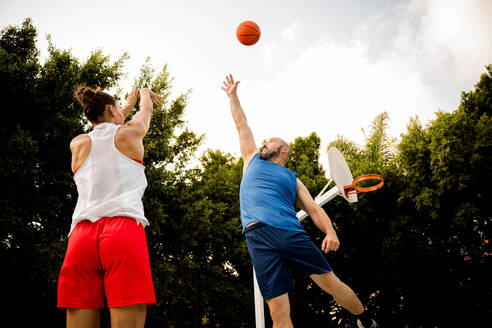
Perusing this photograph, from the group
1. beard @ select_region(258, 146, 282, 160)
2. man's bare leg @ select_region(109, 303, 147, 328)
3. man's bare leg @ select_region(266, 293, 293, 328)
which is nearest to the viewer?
man's bare leg @ select_region(109, 303, 147, 328)

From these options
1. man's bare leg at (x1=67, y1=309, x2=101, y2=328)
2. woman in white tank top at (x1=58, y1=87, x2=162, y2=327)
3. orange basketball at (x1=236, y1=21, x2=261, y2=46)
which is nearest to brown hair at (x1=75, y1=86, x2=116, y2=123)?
woman in white tank top at (x1=58, y1=87, x2=162, y2=327)

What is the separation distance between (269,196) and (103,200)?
156 centimetres

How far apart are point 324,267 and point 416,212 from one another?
11328 millimetres

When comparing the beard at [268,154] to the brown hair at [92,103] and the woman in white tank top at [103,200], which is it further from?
the brown hair at [92,103]

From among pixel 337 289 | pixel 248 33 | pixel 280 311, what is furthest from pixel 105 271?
pixel 248 33

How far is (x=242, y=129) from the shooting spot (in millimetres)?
3697

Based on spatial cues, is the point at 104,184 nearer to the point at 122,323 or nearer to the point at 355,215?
the point at 122,323

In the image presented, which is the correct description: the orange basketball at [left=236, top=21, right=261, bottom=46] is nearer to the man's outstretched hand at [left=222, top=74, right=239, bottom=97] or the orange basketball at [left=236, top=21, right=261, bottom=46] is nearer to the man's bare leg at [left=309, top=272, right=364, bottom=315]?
the man's outstretched hand at [left=222, top=74, right=239, bottom=97]

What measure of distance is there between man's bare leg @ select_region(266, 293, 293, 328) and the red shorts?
1.35 metres

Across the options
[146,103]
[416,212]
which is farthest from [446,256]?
[146,103]

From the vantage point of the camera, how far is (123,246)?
5.86 ft

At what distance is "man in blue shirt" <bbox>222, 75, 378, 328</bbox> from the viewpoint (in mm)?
2840

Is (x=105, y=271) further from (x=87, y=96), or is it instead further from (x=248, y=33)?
(x=248, y=33)

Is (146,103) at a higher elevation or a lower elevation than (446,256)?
higher
